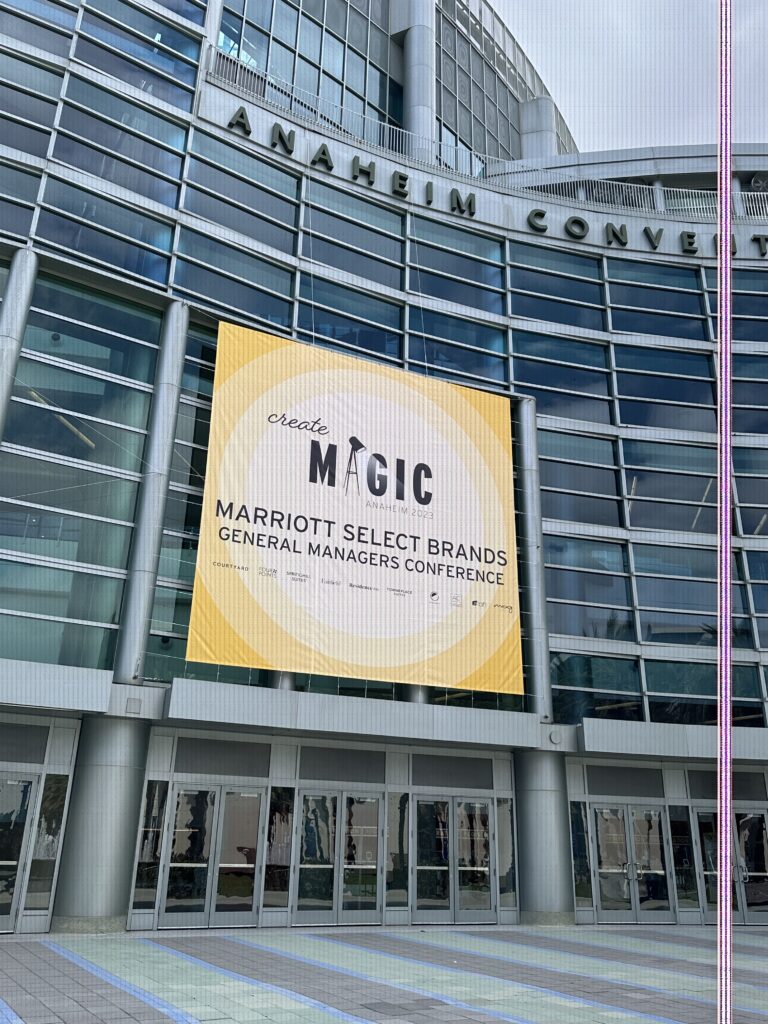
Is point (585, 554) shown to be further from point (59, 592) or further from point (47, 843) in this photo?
point (47, 843)

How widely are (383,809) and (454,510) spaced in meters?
7.91

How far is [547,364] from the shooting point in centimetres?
2884

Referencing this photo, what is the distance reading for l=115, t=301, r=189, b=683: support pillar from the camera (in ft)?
62.7

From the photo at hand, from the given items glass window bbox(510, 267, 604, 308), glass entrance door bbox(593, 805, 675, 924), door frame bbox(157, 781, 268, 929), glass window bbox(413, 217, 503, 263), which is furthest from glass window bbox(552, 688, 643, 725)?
glass window bbox(413, 217, 503, 263)

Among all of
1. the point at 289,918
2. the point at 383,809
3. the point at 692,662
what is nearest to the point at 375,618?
the point at 383,809

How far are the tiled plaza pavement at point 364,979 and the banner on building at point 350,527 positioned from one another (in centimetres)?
589

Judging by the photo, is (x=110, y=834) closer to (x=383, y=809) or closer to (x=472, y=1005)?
(x=383, y=809)

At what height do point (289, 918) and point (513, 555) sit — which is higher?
point (513, 555)

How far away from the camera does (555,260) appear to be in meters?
30.6

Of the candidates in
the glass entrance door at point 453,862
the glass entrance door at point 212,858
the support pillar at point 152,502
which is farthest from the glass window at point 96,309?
the glass entrance door at point 453,862

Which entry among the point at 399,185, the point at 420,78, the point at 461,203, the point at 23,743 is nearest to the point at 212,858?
the point at 23,743

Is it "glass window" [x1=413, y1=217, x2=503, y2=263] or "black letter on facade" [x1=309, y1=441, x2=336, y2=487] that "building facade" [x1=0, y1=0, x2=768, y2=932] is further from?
"black letter on facade" [x1=309, y1=441, x2=336, y2=487]

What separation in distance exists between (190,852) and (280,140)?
20473 millimetres

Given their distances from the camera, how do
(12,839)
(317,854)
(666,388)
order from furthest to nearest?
(666,388), (317,854), (12,839)
